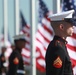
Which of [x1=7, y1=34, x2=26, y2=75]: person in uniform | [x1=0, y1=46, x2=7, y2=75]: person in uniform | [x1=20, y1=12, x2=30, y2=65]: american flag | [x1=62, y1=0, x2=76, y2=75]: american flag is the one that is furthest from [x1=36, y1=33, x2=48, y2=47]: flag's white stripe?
[x1=0, y1=46, x2=7, y2=75]: person in uniform

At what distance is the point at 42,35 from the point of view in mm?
10367

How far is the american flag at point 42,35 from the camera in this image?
10016 millimetres

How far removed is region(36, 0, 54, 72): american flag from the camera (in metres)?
10.0

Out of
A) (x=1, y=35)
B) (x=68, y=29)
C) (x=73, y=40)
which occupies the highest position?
(x=68, y=29)

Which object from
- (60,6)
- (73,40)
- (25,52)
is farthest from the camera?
(25,52)

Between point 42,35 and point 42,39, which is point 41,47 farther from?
point 42,35

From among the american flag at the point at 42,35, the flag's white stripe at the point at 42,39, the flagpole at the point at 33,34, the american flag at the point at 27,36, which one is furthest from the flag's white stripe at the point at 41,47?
the american flag at the point at 27,36

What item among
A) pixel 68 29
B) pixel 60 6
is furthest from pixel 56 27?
pixel 60 6

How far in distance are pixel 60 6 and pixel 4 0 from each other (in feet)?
20.2

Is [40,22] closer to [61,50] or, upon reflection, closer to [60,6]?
[60,6]

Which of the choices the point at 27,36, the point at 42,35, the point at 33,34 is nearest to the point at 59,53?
the point at 42,35

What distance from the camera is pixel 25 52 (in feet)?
40.0

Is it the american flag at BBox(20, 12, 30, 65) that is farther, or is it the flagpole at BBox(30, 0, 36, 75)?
the american flag at BBox(20, 12, 30, 65)

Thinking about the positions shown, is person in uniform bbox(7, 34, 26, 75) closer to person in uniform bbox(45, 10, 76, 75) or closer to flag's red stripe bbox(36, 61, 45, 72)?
flag's red stripe bbox(36, 61, 45, 72)
